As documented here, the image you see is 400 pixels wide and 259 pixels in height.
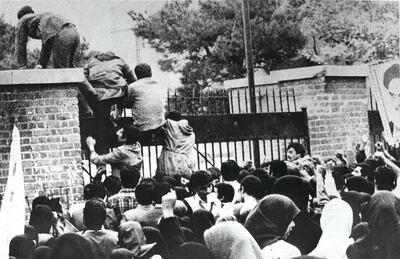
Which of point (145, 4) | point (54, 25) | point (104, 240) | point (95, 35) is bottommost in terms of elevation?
point (104, 240)

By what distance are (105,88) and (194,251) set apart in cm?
505

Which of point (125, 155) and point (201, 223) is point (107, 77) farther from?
point (201, 223)

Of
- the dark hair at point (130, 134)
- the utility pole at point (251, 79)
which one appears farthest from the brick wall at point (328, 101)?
the dark hair at point (130, 134)

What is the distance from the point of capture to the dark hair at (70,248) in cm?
360

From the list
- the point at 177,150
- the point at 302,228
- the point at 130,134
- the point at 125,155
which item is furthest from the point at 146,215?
the point at 177,150

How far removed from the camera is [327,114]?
1120cm

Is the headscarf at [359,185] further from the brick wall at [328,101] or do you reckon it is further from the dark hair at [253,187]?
the brick wall at [328,101]

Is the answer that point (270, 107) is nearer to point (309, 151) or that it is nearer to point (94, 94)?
point (309, 151)

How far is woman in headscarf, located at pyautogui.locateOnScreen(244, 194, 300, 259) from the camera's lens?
4016 millimetres

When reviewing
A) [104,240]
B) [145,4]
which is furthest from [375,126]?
[145,4]

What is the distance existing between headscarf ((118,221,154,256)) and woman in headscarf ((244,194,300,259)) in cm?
58

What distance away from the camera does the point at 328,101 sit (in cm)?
1123

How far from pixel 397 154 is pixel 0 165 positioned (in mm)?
4719

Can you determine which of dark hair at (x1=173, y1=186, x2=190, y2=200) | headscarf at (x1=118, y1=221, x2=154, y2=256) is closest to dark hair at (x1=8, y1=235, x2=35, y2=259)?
headscarf at (x1=118, y1=221, x2=154, y2=256)
